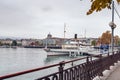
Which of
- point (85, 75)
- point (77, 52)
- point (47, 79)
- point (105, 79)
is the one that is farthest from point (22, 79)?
point (77, 52)

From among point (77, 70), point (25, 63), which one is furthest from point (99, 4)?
point (25, 63)

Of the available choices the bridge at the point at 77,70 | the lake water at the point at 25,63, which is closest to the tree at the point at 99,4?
the bridge at the point at 77,70

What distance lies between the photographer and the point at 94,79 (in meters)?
11.9

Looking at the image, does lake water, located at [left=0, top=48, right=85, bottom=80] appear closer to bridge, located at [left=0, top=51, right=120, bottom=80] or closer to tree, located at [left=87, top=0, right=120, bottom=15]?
bridge, located at [left=0, top=51, right=120, bottom=80]

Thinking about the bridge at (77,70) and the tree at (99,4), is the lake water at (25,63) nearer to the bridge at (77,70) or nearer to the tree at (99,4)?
the bridge at (77,70)

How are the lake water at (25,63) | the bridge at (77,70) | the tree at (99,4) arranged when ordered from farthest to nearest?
the lake water at (25,63)
the bridge at (77,70)
the tree at (99,4)

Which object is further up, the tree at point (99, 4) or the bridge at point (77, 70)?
the tree at point (99, 4)

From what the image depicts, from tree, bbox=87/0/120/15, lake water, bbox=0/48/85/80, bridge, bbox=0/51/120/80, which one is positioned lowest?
lake water, bbox=0/48/85/80

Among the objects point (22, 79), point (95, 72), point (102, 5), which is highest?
point (102, 5)

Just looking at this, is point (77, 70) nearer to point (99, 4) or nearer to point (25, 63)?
point (99, 4)

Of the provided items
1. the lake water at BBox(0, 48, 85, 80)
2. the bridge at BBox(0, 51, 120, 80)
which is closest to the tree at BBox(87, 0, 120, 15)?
the bridge at BBox(0, 51, 120, 80)

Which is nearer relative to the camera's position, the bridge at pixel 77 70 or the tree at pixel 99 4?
the tree at pixel 99 4

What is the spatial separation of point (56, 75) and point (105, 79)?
260 inches

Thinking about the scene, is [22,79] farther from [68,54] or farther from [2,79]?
[68,54]
